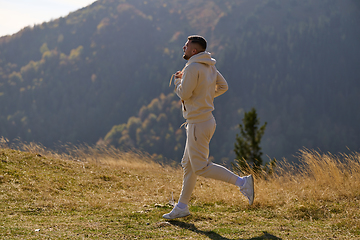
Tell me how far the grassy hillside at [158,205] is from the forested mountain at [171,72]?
2631 inches

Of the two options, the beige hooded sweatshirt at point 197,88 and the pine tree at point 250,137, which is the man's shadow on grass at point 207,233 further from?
the pine tree at point 250,137

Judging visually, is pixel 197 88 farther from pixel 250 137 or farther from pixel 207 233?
pixel 250 137

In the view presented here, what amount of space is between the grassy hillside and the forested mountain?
66823mm

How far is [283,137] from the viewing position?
86688mm

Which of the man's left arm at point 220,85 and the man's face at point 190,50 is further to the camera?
the man's left arm at point 220,85

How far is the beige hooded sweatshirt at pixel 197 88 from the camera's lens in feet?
11.3

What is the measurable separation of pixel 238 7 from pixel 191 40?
425 ft

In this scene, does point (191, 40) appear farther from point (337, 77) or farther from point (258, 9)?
point (258, 9)

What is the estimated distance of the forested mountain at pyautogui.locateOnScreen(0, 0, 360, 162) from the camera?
8525 cm

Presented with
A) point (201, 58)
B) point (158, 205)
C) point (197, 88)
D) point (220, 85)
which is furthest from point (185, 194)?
point (201, 58)

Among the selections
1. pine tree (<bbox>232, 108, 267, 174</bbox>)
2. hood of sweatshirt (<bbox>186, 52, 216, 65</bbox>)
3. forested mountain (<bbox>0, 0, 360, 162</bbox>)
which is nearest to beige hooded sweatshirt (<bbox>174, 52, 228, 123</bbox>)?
hood of sweatshirt (<bbox>186, 52, 216, 65</bbox>)

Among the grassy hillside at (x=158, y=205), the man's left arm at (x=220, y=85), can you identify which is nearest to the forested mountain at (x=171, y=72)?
the grassy hillside at (x=158, y=205)

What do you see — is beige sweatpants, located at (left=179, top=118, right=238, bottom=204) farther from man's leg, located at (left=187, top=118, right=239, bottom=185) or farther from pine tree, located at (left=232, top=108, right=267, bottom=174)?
pine tree, located at (left=232, top=108, right=267, bottom=174)

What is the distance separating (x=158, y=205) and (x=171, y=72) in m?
93.2
